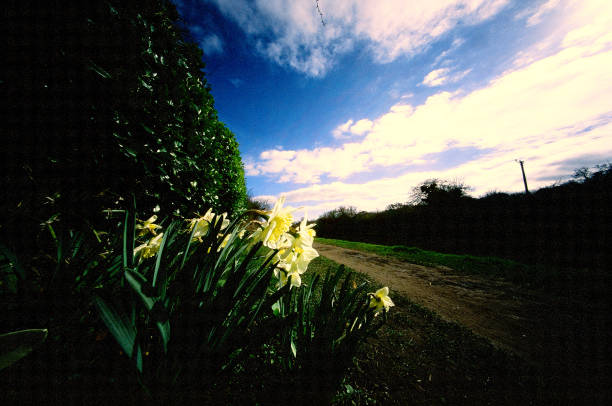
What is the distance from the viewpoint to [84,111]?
54.8 inches

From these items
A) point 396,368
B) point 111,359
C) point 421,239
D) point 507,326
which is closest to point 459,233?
point 421,239

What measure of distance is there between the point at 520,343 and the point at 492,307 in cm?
128

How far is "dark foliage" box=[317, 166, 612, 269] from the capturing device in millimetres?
6367

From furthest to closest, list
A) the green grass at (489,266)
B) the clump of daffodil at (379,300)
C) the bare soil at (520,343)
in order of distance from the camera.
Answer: the green grass at (489,266) < the bare soil at (520,343) < the clump of daffodil at (379,300)

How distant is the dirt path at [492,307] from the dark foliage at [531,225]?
150 inches

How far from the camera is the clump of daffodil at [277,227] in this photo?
1.01 meters

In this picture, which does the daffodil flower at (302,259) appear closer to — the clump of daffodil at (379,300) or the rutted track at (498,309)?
the clump of daffodil at (379,300)

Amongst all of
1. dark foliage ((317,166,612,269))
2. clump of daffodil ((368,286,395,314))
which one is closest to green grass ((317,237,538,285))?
dark foliage ((317,166,612,269))

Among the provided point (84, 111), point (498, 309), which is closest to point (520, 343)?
point (498, 309)

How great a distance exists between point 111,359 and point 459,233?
13089 millimetres

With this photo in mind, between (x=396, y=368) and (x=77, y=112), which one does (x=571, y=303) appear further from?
(x=77, y=112)

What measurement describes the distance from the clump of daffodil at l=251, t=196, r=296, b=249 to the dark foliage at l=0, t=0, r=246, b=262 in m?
1.14

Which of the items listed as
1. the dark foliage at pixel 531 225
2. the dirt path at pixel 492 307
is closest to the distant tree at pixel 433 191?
the dark foliage at pixel 531 225

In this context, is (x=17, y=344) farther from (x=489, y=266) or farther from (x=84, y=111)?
(x=489, y=266)
